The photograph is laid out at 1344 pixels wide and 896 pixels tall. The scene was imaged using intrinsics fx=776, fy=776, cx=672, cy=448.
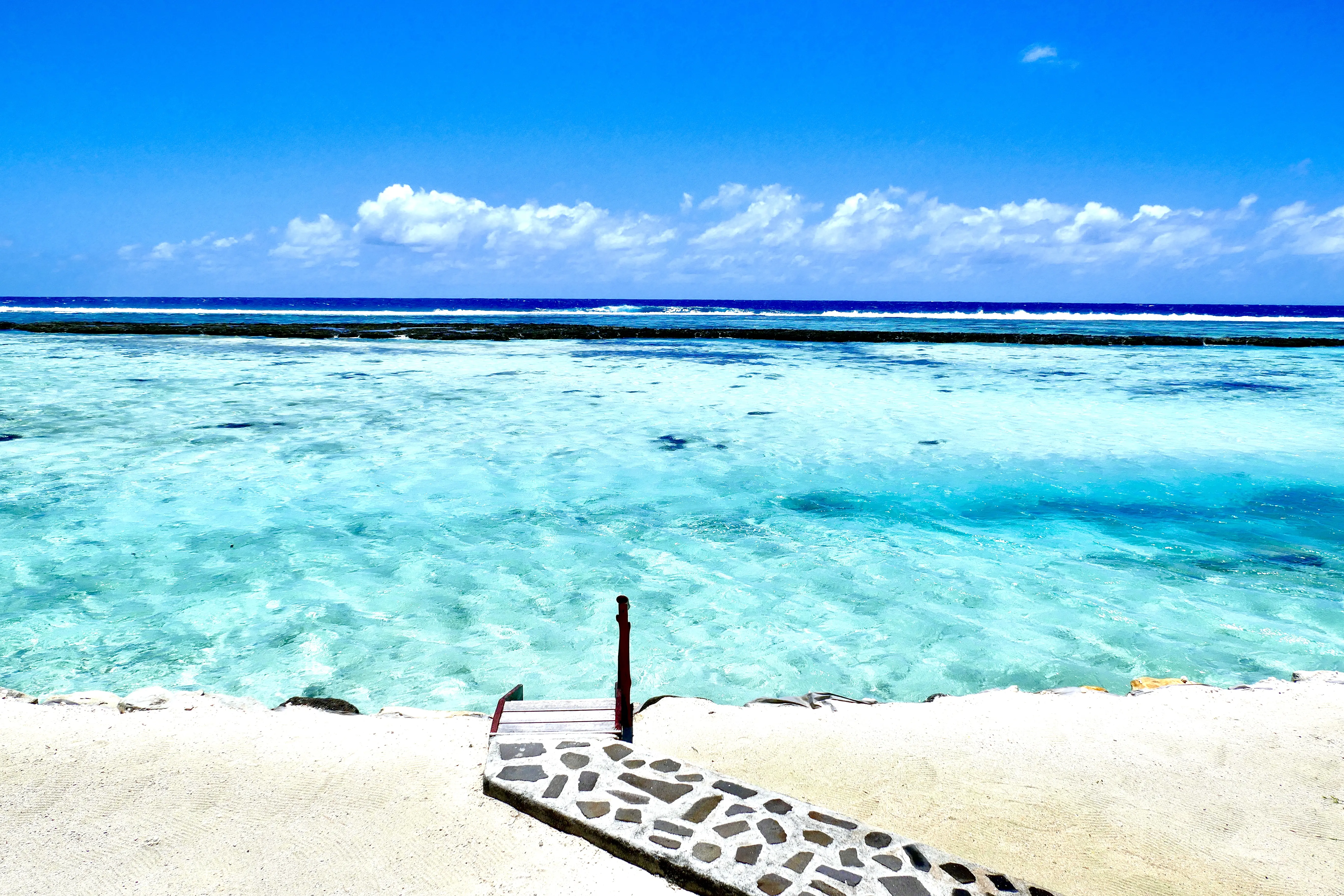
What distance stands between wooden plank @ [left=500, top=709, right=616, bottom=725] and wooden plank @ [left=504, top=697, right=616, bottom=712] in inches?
0.8

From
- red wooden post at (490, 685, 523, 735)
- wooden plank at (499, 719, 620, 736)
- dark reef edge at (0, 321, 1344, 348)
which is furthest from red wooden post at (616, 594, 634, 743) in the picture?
dark reef edge at (0, 321, 1344, 348)

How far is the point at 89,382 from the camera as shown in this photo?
71.4ft

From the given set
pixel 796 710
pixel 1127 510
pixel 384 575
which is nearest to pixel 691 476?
pixel 384 575

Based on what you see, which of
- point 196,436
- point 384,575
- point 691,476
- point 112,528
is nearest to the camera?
point 384,575

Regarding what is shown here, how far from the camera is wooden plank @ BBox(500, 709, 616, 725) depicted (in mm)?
4523

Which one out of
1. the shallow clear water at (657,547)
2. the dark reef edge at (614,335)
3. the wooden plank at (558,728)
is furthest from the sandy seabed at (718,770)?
Result: the dark reef edge at (614,335)

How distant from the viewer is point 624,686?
4.37 metres

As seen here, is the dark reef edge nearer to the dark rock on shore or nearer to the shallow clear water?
the shallow clear water

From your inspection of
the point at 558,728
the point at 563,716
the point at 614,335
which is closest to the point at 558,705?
the point at 563,716

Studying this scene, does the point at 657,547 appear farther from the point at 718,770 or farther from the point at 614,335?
the point at 614,335

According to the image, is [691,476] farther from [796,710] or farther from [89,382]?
[89,382]

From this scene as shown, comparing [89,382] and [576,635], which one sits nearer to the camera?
[576,635]

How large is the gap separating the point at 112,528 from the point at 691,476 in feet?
23.9

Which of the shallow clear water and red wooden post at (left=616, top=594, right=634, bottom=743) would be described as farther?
the shallow clear water
